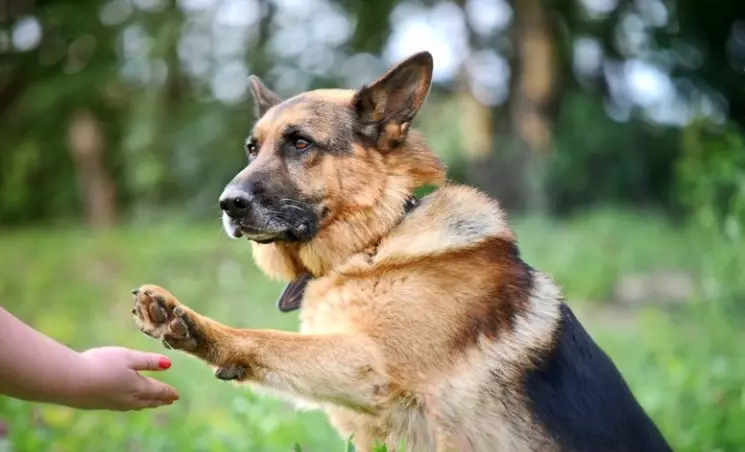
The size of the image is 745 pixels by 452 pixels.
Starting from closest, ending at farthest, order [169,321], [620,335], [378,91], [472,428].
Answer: [169,321], [472,428], [378,91], [620,335]

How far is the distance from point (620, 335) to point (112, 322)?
170 inches

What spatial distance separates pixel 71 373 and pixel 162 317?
0.31 metres

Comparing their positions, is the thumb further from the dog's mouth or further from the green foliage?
the green foliage

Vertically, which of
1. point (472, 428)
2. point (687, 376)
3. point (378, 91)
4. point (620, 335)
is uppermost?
point (378, 91)

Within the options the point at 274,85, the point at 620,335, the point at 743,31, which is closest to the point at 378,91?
the point at 620,335

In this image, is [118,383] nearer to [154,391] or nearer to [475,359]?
[154,391]

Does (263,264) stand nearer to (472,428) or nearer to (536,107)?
(472,428)

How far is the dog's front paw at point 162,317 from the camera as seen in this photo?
2.45 meters

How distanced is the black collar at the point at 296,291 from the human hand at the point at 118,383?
607 mm

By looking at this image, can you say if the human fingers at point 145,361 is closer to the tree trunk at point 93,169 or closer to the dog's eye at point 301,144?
the dog's eye at point 301,144

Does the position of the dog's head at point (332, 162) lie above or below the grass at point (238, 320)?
above

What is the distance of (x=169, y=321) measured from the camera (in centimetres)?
246

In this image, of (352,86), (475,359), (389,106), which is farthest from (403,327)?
(352,86)

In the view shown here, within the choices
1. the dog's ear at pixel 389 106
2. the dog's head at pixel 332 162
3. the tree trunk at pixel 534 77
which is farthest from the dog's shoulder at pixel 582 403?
the tree trunk at pixel 534 77
